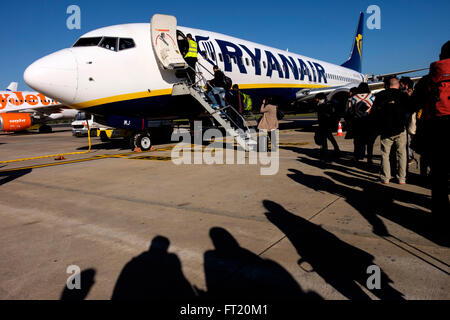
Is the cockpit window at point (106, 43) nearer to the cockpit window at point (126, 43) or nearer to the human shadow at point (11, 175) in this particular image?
the cockpit window at point (126, 43)

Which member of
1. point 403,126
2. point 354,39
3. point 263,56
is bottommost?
point 403,126

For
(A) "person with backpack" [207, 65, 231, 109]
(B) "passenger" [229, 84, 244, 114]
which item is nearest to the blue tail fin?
(B) "passenger" [229, 84, 244, 114]

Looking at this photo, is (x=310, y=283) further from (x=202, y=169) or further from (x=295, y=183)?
(x=202, y=169)

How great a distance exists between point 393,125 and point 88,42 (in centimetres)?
824

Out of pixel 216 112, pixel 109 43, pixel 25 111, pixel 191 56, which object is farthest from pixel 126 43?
pixel 25 111

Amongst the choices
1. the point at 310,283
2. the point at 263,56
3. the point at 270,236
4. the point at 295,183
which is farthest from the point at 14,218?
the point at 263,56

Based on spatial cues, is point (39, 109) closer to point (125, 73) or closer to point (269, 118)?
point (125, 73)

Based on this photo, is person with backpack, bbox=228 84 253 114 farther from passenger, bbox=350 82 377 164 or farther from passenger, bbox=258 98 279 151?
passenger, bbox=350 82 377 164

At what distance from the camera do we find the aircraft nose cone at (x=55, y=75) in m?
7.31

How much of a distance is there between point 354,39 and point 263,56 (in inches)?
756

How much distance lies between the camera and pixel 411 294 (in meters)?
1.97

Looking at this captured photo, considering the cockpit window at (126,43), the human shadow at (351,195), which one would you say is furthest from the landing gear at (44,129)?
the human shadow at (351,195)

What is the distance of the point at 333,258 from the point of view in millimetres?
2521

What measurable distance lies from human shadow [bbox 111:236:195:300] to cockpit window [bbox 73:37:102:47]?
7.55 m
